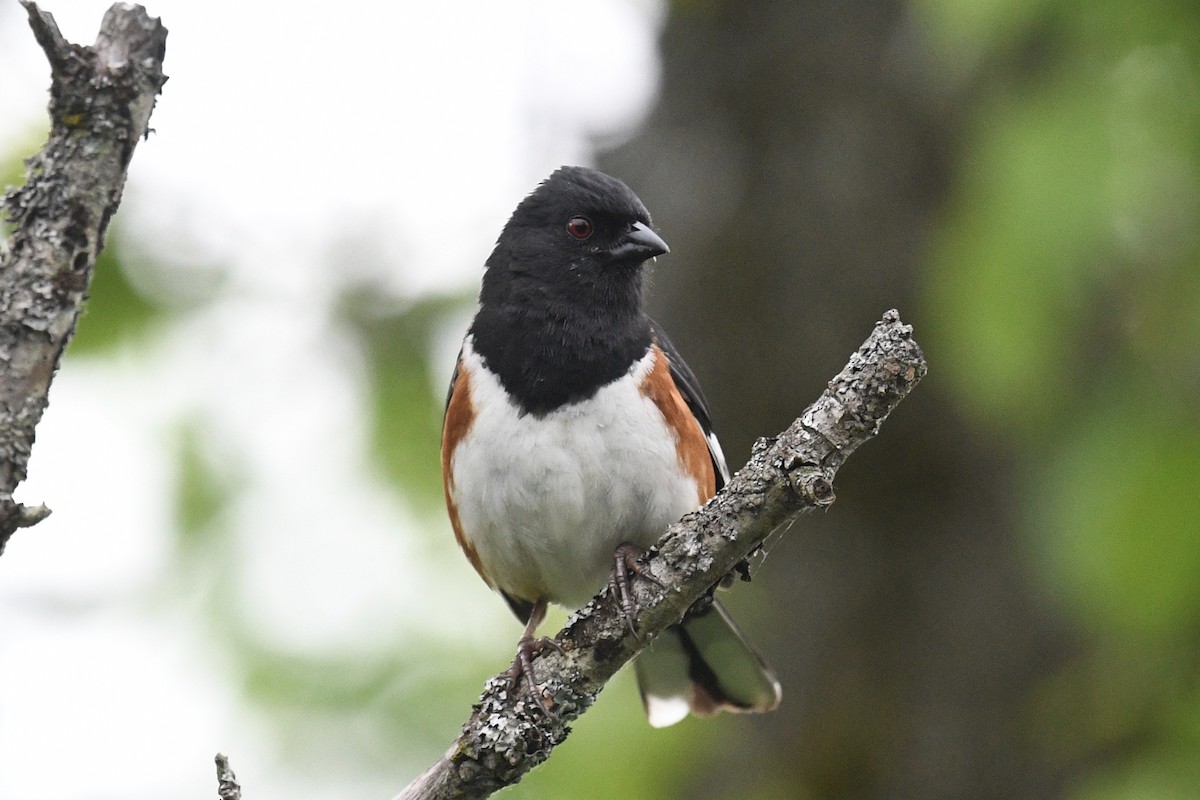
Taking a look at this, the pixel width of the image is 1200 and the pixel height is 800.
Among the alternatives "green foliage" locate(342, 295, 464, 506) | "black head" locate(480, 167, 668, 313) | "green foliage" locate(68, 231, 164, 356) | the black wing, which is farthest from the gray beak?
"green foliage" locate(68, 231, 164, 356)

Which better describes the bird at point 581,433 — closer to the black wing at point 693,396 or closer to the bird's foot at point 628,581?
the black wing at point 693,396

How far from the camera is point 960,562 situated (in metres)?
3.76

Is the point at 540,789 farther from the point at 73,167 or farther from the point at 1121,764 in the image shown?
the point at 73,167

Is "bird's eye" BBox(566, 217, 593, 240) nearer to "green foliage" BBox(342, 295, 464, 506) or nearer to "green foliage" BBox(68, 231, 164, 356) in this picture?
"green foliage" BBox(342, 295, 464, 506)

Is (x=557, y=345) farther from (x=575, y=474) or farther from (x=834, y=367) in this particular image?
(x=834, y=367)

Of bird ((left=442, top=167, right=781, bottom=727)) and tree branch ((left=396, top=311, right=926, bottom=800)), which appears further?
bird ((left=442, top=167, right=781, bottom=727))

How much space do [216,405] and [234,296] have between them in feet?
1.26

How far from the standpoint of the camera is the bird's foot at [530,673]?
2188mm

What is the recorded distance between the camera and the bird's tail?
3.29 m

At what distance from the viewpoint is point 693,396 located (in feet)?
10.1

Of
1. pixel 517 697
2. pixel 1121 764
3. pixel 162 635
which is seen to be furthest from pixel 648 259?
pixel 162 635

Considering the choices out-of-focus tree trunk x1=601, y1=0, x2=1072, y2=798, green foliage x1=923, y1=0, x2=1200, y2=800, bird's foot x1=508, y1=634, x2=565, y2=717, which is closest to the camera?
bird's foot x1=508, y1=634, x2=565, y2=717

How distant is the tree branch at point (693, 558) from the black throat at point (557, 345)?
0.71 meters

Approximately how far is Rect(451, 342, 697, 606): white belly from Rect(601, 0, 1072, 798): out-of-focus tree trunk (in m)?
1.13
